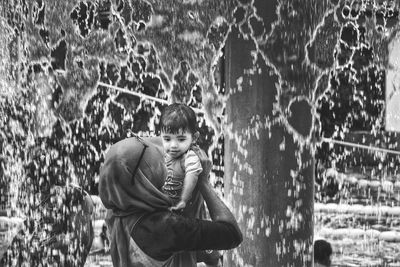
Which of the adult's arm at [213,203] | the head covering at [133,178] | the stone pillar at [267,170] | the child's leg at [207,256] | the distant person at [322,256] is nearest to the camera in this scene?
the head covering at [133,178]

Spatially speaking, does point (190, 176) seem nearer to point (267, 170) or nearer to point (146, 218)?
point (146, 218)

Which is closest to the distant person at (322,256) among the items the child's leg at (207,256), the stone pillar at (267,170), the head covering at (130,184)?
the stone pillar at (267,170)

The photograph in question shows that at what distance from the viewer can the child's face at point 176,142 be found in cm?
297

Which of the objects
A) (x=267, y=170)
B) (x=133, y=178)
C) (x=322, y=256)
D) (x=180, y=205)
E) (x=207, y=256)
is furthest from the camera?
(x=322, y=256)

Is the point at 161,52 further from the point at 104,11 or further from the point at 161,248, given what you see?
the point at 161,248

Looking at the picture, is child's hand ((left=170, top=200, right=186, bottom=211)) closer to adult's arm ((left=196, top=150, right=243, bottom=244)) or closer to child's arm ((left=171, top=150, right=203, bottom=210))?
child's arm ((left=171, top=150, right=203, bottom=210))

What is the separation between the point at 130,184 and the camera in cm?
271

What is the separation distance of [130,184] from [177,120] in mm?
382

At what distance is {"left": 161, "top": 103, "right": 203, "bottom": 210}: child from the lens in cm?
294

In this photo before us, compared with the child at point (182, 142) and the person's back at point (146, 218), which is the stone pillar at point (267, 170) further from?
the person's back at point (146, 218)

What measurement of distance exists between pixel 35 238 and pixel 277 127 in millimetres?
2318

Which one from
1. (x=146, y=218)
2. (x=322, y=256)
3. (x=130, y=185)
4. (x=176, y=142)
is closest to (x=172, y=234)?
(x=146, y=218)

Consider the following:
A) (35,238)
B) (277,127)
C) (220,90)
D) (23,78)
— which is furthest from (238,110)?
(23,78)

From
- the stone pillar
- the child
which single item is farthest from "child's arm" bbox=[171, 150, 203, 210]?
the stone pillar
